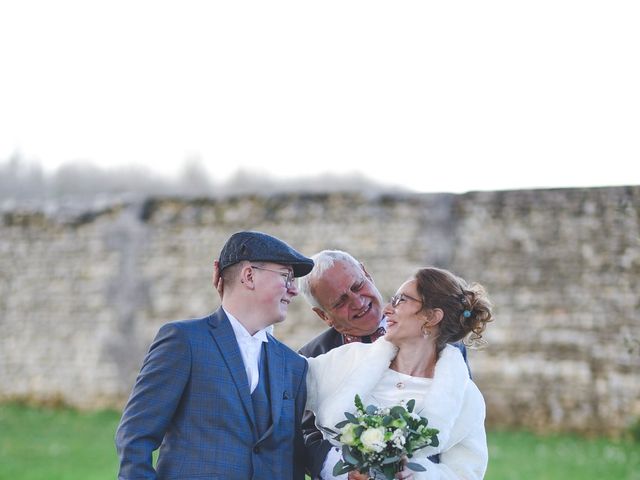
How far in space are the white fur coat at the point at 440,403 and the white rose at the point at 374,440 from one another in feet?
0.78

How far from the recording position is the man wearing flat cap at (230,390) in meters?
3.13

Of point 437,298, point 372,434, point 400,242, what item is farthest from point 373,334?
point 400,242

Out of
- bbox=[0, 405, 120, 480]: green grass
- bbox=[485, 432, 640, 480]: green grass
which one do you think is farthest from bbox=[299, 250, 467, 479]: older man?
bbox=[0, 405, 120, 480]: green grass

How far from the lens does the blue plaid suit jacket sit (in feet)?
10.2

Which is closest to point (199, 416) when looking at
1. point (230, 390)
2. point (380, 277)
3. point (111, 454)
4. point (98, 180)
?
point (230, 390)

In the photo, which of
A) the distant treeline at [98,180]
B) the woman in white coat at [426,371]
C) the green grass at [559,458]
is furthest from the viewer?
the distant treeline at [98,180]

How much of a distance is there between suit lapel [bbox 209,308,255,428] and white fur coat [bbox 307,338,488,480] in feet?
1.01

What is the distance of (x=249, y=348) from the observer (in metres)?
3.38

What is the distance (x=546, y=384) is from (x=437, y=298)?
699 cm

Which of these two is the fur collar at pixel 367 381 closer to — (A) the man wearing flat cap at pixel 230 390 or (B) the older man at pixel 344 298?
(A) the man wearing flat cap at pixel 230 390

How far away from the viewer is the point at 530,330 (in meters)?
10.3

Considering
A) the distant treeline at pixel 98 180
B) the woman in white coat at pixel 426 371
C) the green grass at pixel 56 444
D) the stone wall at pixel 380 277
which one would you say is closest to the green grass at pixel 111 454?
the green grass at pixel 56 444

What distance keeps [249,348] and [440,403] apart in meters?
0.66

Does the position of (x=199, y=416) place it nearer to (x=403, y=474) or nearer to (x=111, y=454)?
(x=403, y=474)
